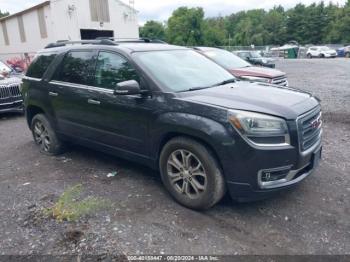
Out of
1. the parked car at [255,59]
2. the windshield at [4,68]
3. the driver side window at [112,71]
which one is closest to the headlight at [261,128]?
the driver side window at [112,71]

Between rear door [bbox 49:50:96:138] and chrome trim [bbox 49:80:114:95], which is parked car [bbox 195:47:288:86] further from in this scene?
chrome trim [bbox 49:80:114:95]

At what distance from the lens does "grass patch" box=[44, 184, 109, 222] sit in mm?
3678

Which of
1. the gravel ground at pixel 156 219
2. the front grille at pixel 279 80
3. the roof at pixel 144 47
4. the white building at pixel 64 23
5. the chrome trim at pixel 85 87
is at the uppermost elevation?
the white building at pixel 64 23

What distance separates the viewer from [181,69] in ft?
13.9

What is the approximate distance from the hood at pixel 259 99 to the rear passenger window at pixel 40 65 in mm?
2843

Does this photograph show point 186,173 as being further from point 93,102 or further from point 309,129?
point 93,102

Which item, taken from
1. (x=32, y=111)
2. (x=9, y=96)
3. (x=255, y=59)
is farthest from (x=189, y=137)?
(x=255, y=59)

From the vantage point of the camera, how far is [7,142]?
6723 millimetres

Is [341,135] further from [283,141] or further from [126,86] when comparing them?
[126,86]

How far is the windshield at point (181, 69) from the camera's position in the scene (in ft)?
12.9

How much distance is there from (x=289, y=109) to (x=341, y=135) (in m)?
3.52

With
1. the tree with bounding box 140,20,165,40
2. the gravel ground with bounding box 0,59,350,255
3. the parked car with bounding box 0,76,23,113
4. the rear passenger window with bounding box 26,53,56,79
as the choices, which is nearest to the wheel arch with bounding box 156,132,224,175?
the gravel ground with bounding box 0,59,350,255

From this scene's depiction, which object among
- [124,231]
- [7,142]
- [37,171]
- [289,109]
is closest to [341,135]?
[289,109]

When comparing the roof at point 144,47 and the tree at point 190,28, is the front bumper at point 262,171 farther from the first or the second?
the tree at point 190,28
